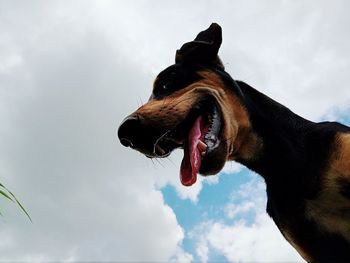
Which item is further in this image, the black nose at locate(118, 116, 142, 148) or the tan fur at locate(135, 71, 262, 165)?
the tan fur at locate(135, 71, 262, 165)

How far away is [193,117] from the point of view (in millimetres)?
5445

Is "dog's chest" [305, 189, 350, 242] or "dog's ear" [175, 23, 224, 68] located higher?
"dog's ear" [175, 23, 224, 68]

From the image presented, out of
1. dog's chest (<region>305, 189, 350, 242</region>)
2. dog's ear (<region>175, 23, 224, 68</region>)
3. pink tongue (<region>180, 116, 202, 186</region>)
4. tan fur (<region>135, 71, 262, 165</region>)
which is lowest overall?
dog's chest (<region>305, 189, 350, 242</region>)

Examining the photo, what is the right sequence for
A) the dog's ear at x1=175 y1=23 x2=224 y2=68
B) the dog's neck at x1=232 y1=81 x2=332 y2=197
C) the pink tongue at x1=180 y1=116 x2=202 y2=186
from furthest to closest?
the dog's ear at x1=175 y1=23 x2=224 y2=68, the dog's neck at x1=232 y1=81 x2=332 y2=197, the pink tongue at x1=180 y1=116 x2=202 y2=186

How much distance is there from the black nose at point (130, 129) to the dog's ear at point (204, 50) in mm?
1325

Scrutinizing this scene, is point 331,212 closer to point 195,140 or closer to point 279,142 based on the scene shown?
point 279,142

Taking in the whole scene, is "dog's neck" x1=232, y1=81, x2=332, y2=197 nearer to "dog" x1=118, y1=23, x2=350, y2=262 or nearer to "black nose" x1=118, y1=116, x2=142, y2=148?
"dog" x1=118, y1=23, x2=350, y2=262

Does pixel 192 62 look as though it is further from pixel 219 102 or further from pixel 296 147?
pixel 296 147

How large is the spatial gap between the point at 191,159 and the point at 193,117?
1.91 ft

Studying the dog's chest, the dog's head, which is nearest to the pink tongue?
the dog's head

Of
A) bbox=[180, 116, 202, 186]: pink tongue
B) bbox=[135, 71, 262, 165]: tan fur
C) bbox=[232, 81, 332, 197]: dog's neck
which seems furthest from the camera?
bbox=[232, 81, 332, 197]: dog's neck

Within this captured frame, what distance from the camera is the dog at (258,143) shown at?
5.13 meters

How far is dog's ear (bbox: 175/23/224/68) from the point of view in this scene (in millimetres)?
5918

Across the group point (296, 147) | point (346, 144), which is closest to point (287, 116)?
point (296, 147)
